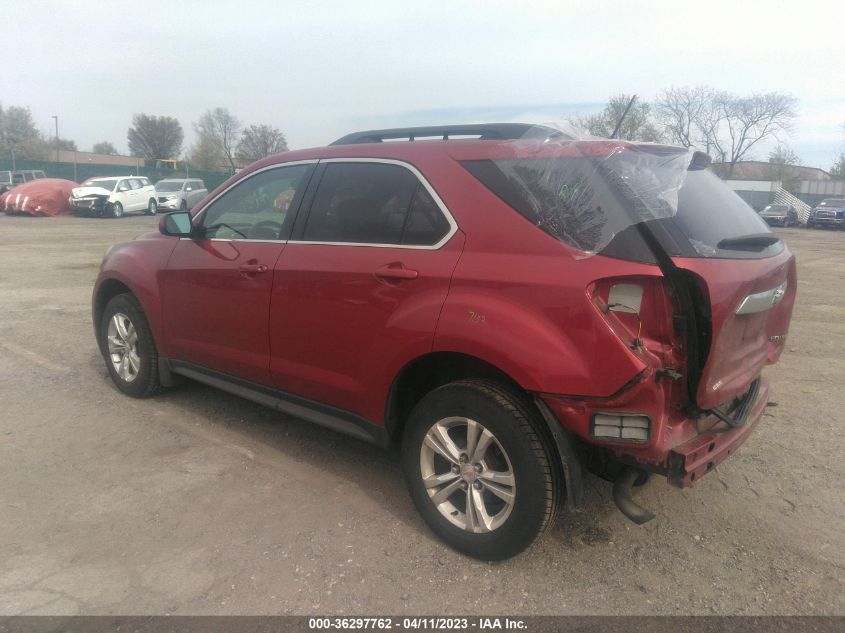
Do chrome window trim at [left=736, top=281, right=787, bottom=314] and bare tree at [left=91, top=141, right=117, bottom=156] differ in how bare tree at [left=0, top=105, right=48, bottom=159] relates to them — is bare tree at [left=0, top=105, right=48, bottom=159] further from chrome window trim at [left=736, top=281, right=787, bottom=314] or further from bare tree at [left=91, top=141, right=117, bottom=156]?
chrome window trim at [left=736, top=281, right=787, bottom=314]

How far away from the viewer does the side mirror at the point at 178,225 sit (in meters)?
4.16

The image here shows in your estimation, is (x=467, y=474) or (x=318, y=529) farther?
(x=318, y=529)

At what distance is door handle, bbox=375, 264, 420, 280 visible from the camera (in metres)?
2.95

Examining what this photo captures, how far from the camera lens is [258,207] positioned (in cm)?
392

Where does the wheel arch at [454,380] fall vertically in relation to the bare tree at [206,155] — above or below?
below

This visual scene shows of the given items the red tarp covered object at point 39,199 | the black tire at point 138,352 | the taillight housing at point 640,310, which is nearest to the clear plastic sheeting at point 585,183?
the taillight housing at point 640,310

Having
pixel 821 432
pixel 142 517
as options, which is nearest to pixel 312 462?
pixel 142 517

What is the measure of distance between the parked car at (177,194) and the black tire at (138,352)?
26299 millimetres

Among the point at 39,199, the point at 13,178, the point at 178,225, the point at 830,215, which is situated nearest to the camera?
the point at 178,225

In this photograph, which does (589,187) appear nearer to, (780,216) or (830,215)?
(780,216)

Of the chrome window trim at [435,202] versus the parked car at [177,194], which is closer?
the chrome window trim at [435,202]

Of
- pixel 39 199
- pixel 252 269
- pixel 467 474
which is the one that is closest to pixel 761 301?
pixel 467 474

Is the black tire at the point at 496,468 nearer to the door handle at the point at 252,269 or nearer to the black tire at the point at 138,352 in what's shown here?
the door handle at the point at 252,269

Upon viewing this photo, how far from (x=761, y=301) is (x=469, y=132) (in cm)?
159
